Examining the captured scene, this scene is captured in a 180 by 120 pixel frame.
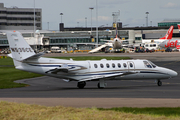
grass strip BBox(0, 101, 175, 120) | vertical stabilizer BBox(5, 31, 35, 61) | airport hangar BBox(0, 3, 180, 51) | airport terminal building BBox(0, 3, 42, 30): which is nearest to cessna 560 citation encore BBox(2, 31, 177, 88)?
vertical stabilizer BBox(5, 31, 35, 61)

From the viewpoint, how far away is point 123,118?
505 inches

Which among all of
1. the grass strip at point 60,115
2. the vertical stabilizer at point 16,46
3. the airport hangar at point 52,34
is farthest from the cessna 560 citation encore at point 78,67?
the airport hangar at point 52,34

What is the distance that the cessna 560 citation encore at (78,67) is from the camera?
2773 centimetres

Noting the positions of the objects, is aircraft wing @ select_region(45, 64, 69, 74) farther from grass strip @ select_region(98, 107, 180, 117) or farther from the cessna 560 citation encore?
grass strip @ select_region(98, 107, 180, 117)

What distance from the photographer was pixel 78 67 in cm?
2886

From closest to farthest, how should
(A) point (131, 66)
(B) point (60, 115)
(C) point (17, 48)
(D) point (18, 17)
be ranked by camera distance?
(B) point (60, 115) < (C) point (17, 48) < (A) point (131, 66) < (D) point (18, 17)

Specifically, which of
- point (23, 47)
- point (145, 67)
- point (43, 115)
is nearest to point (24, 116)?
point (43, 115)

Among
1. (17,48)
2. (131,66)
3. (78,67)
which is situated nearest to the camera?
(17,48)

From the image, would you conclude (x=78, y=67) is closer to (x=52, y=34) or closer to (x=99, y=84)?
(x=99, y=84)

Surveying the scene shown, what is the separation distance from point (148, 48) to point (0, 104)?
12030 centimetres

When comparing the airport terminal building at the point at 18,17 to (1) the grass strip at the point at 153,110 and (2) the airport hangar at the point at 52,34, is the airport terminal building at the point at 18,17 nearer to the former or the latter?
(2) the airport hangar at the point at 52,34

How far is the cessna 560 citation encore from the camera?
27.7 meters

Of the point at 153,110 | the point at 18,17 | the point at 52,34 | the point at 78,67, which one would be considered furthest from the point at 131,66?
the point at 18,17

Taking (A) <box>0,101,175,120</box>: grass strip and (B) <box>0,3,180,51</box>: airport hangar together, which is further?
(B) <box>0,3,180,51</box>: airport hangar
